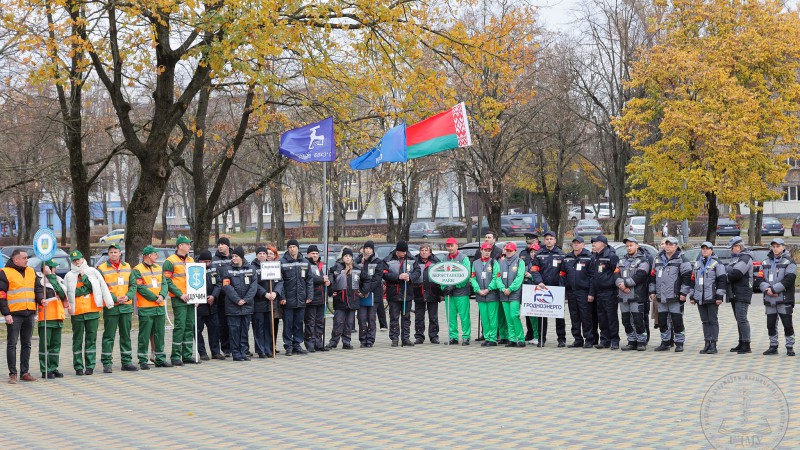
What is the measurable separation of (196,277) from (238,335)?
1248mm

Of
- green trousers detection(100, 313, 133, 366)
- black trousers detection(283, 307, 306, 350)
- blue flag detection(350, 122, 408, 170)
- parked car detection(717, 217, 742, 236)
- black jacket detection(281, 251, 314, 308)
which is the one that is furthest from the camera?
parked car detection(717, 217, 742, 236)

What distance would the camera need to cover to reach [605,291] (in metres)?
16.6

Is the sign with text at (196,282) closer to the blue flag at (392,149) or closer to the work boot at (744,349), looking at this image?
the blue flag at (392,149)

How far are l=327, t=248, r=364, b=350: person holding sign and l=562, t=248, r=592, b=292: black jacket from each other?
366 cm

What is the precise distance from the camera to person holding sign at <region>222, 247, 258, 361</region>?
52.5 feet

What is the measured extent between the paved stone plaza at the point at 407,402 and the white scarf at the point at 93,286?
3.60 ft

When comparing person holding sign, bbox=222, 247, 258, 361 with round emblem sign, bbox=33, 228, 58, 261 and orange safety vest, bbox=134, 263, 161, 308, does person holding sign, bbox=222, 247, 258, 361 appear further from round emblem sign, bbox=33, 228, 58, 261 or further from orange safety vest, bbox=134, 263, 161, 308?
round emblem sign, bbox=33, 228, 58, 261

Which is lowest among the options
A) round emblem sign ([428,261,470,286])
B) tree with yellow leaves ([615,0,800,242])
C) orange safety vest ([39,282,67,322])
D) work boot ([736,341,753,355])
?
work boot ([736,341,753,355])

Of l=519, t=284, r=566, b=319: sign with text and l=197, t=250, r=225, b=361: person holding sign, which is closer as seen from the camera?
l=197, t=250, r=225, b=361: person holding sign

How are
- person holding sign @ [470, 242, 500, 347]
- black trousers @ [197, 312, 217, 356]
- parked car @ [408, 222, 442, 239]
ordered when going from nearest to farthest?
black trousers @ [197, 312, 217, 356] < person holding sign @ [470, 242, 500, 347] < parked car @ [408, 222, 442, 239]

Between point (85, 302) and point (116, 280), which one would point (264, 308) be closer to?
point (116, 280)

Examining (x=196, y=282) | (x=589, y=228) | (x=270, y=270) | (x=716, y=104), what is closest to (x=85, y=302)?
(x=196, y=282)

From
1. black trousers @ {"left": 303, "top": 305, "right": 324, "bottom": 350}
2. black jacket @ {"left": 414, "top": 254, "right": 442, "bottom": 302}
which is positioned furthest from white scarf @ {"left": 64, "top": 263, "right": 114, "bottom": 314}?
black jacket @ {"left": 414, "top": 254, "right": 442, "bottom": 302}

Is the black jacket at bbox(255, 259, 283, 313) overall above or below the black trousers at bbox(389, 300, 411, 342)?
above
